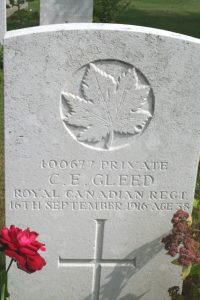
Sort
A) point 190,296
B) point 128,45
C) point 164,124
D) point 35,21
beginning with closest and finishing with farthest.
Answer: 1. point 128,45
2. point 164,124
3. point 190,296
4. point 35,21

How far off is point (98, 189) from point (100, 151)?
0.78ft

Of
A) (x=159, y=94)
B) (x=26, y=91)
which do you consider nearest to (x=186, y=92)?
(x=159, y=94)

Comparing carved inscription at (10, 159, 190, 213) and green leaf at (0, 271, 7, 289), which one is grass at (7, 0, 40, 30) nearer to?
carved inscription at (10, 159, 190, 213)

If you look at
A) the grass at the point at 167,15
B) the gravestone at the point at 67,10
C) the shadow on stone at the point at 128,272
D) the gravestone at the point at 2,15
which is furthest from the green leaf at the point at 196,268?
the grass at the point at 167,15

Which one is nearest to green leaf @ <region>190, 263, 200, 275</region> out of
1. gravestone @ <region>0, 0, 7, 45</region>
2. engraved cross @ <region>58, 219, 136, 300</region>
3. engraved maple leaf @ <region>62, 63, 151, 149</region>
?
engraved cross @ <region>58, 219, 136, 300</region>

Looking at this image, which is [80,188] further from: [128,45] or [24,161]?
[128,45]

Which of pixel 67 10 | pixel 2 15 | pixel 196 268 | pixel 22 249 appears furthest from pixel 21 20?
pixel 22 249

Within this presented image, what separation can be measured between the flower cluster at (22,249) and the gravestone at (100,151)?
0.79 metres

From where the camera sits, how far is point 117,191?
3094 mm

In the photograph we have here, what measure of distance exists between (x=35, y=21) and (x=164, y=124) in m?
9.93

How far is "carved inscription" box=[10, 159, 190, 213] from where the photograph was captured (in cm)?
301

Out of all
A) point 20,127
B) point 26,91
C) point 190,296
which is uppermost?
point 26,91

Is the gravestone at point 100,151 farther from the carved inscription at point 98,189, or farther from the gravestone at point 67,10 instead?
the gravestone at point 67,10

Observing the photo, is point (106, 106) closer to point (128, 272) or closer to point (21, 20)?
point (128, 272)
